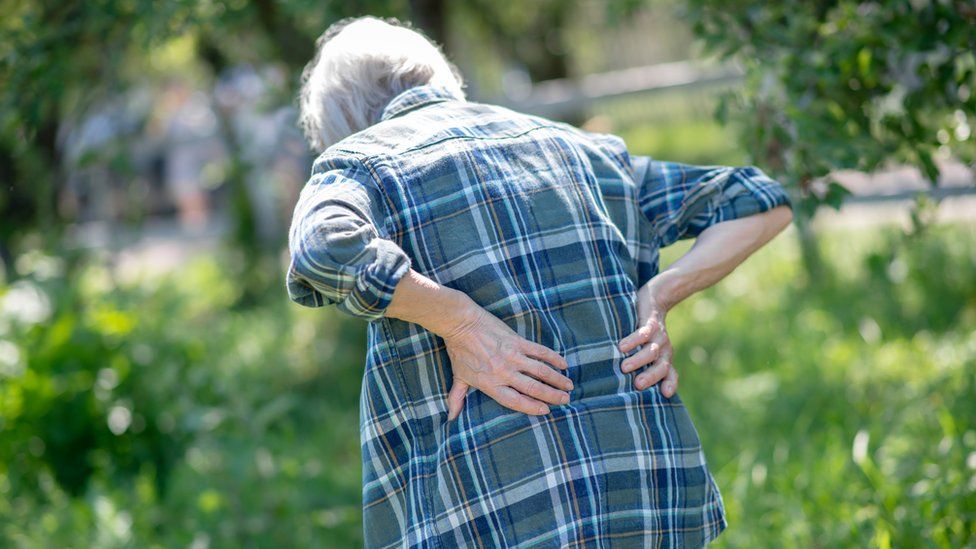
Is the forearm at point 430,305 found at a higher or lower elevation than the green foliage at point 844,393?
higher

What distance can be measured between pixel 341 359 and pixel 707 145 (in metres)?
5.05

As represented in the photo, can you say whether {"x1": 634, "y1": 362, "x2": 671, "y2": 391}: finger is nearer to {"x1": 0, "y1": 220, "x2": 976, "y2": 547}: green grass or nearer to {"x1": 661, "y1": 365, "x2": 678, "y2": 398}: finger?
{"x1": 661, "y1": 365, "x2": 678, "y2": 398}: finger

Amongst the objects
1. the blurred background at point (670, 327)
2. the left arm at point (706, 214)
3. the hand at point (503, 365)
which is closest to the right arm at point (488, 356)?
the hand at point (503, 365)

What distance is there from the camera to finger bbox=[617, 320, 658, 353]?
1779mm

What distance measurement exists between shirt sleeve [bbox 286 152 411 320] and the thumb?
222 millimetres

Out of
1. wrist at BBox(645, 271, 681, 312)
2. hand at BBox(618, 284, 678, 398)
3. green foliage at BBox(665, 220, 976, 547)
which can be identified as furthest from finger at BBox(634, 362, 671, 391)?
green foliage at BBox(665, 220, 976, 547)

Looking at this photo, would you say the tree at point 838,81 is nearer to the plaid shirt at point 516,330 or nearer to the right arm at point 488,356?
the plaid shirt at point 516,330

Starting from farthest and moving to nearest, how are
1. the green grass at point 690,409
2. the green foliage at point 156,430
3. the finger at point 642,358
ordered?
1. the green foliage at point 156,430
2. the green grass at point 690,409
3. the finger at point 642,358

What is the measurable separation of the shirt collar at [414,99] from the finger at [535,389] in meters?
0.57

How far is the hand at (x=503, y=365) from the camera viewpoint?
65.4 inches

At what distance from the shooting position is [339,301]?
5.12ft

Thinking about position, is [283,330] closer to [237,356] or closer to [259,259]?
[237,356]

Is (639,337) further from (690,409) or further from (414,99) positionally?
(690,409)


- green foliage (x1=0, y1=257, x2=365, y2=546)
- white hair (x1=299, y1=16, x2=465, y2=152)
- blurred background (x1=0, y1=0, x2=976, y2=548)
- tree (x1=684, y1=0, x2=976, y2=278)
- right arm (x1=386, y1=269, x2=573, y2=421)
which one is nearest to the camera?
right arm (x1=386, y1=269, x2=573, y2=421)
